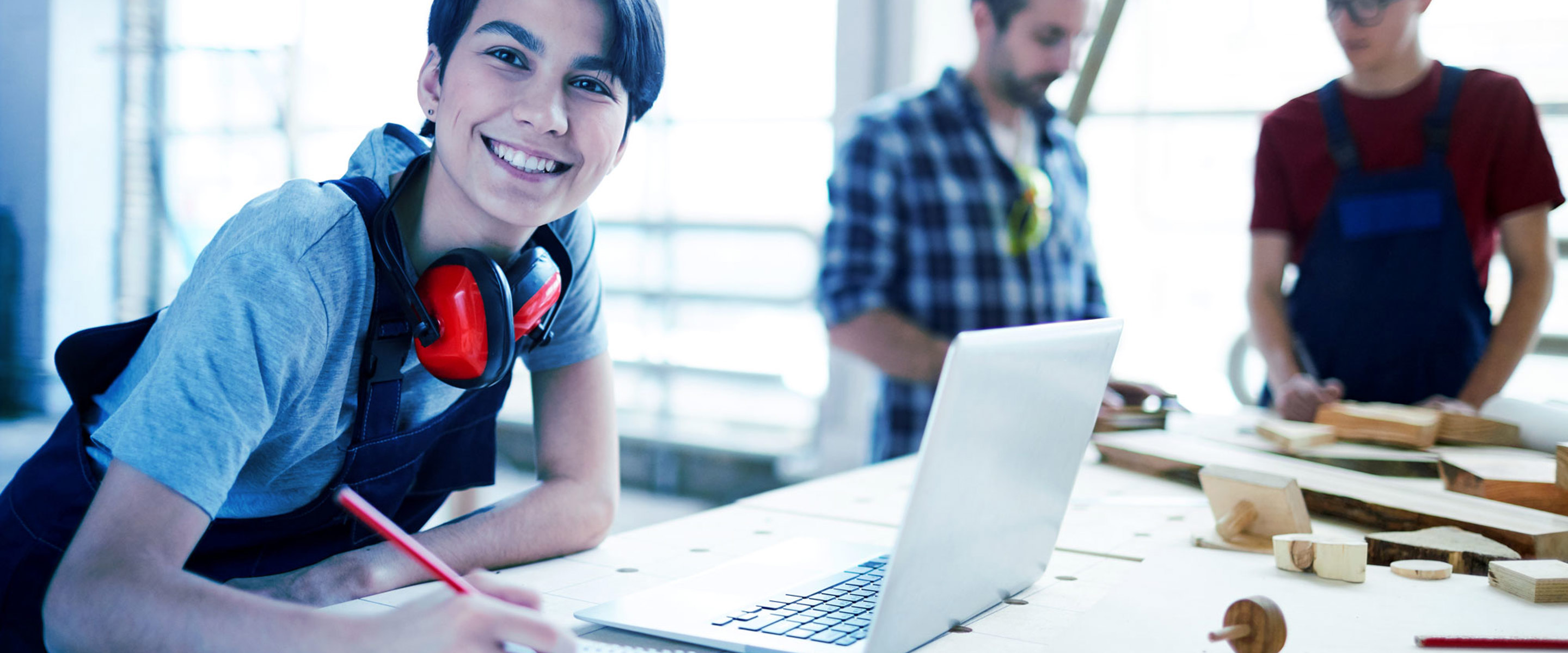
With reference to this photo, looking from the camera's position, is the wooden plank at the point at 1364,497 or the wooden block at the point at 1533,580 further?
the wooden plank at the point at 1364,497

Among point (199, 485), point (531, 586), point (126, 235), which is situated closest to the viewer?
point (199, 485)

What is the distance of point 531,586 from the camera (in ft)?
3.40

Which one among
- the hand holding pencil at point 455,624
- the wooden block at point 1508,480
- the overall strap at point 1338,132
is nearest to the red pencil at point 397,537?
the hand holding pencil at point 455,624

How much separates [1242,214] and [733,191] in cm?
173

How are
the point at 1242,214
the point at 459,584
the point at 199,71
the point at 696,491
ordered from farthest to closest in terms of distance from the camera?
the point at 696,491 → the point at 199,71 → the point at 1242,214 → the point at 459,584

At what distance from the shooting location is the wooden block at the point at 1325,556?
3.27ft

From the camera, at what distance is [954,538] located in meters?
0.79

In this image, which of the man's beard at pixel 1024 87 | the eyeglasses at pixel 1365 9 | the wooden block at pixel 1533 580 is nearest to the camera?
the wooden block at pixel 1533 580

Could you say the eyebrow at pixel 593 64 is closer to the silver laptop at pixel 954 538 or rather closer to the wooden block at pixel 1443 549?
the silver laptop at pixel 954 538

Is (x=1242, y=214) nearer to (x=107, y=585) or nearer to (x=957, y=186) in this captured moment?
(x=957, y=186)

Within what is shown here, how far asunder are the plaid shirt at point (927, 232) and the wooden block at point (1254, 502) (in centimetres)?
95

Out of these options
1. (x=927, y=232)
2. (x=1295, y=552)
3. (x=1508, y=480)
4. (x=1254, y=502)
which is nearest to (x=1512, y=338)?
(x=1508, y=480)

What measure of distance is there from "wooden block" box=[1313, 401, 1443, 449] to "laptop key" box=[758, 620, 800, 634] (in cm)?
122

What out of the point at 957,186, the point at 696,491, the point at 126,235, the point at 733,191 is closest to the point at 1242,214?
the point at 957,186
